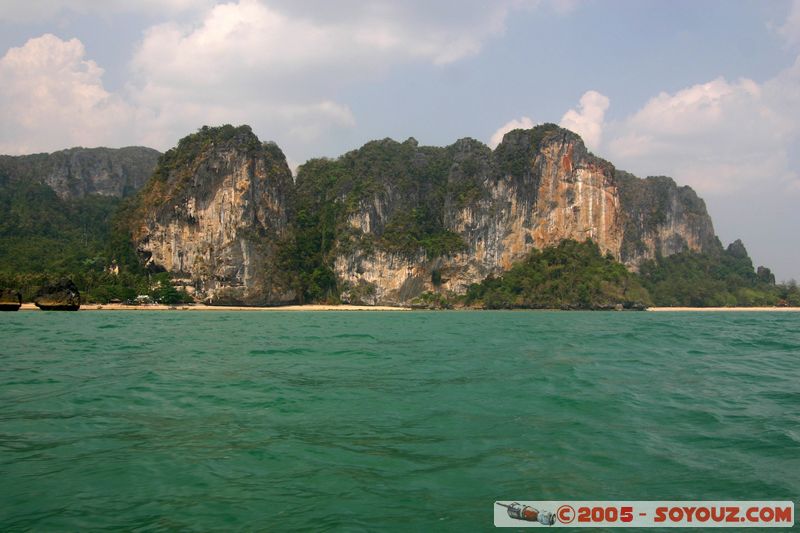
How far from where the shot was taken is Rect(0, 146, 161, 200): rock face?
173m

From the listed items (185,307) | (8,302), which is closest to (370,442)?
(8,302)

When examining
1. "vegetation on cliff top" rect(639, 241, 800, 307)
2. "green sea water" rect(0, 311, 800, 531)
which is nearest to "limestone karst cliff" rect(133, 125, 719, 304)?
"vegetation on cliff top" rect(639, 241, 800, 307)

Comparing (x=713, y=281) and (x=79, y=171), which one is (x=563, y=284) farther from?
(x=79, y=171)

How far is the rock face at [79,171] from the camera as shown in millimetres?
173000

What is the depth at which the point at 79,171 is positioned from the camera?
182 metres

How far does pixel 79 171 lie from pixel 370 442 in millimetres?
203076

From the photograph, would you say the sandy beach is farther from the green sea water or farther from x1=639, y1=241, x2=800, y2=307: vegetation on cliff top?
the green sea water

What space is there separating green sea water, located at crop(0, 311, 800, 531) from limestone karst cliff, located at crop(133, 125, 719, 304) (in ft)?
336

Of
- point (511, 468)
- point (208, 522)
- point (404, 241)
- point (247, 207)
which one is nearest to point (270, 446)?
point (208, 522)

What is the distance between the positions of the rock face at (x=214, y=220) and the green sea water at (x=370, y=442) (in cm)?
9953

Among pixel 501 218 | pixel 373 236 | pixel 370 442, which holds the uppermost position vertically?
pixel 501 218

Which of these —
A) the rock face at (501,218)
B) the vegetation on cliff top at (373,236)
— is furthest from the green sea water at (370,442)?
the rock face at (501,218)

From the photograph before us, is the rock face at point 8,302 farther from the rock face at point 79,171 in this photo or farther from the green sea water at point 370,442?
the rock face at point 79,171

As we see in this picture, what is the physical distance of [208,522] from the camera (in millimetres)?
5582
